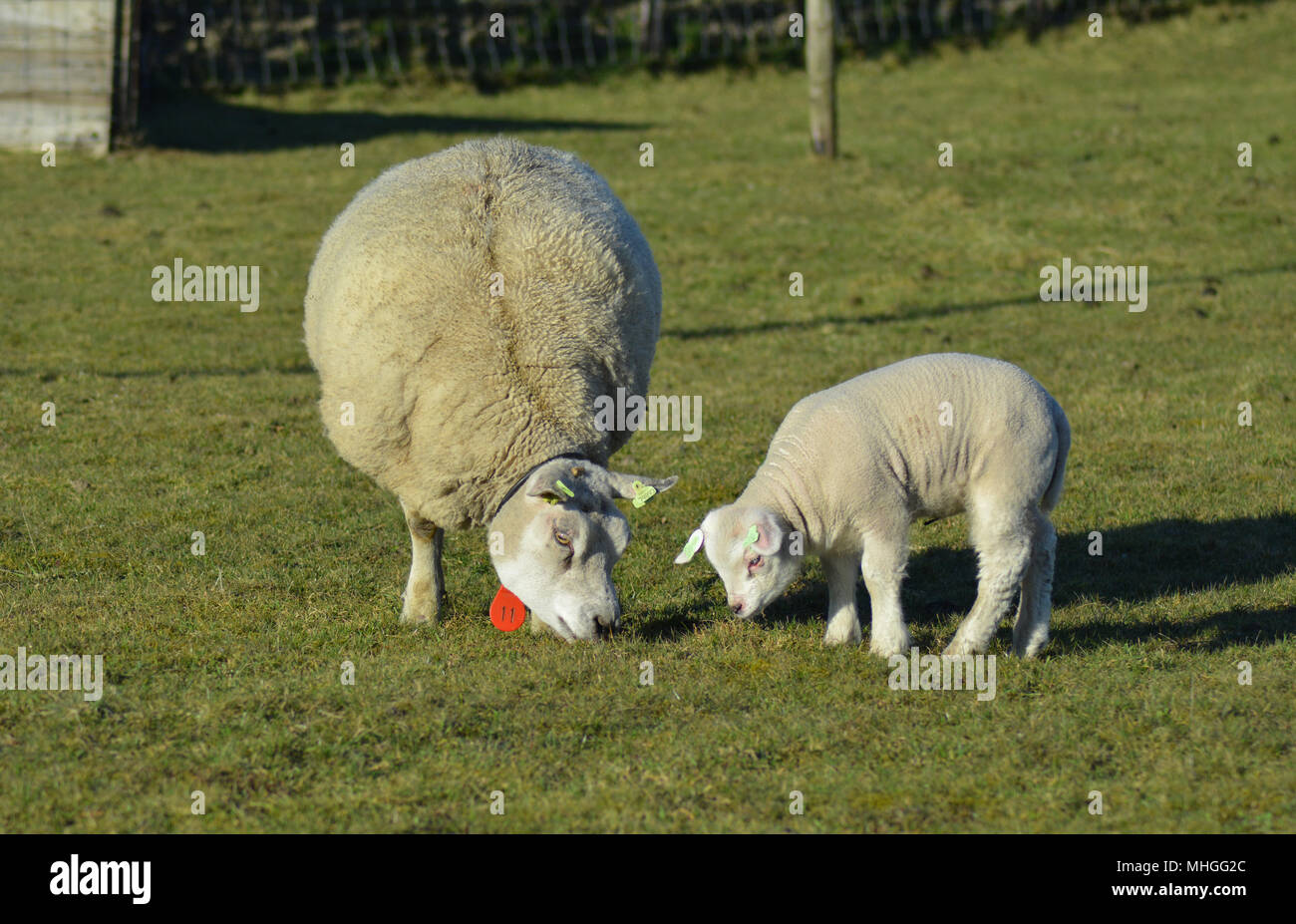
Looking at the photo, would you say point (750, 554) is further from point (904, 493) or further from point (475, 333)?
point (475, 333)

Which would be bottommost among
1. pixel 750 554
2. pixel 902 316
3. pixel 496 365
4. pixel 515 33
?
pixel 750 554

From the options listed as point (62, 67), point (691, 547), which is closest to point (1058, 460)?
point (691, 547)

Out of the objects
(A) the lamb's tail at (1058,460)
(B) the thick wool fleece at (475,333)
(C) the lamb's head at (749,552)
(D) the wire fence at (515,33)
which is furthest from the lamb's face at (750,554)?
(D) the wire fence at (515,33)

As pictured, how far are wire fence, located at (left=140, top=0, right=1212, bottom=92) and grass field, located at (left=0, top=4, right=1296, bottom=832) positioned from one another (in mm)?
3921

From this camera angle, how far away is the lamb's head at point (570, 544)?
5980 mm

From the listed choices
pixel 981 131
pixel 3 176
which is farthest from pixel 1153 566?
pixel 3 176

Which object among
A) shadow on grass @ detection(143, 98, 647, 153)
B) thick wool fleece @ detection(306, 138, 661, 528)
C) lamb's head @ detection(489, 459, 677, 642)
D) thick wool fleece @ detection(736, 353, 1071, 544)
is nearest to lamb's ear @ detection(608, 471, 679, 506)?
lamb's head @ detection(489, 459, 677, 642)

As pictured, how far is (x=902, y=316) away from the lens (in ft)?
48.9

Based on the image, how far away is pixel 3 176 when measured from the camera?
63.6 ft

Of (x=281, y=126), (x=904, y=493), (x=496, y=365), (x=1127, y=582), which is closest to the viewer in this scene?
(x=904, y=493)

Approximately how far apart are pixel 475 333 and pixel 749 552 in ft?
5.51

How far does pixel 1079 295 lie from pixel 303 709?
12.1m

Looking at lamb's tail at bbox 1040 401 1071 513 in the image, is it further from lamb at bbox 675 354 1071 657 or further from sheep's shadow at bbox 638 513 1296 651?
sheep's shadow at bbox 638 513 1296 651
